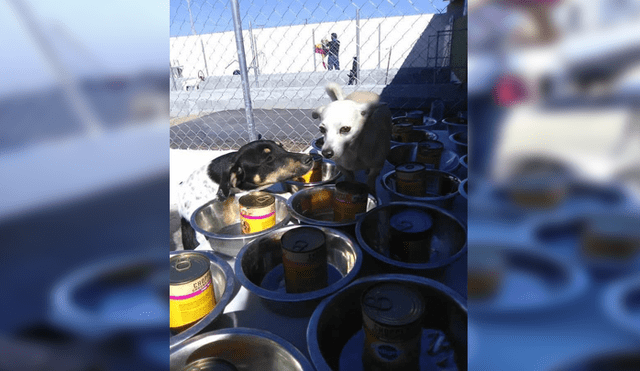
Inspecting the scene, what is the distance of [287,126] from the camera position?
4.34 meters

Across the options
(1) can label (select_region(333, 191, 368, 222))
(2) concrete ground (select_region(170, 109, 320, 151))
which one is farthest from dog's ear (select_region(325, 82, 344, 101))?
(2) concrete ground (select_region(170, 109, 320, 151))

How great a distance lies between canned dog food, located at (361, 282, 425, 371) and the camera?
0.56 m

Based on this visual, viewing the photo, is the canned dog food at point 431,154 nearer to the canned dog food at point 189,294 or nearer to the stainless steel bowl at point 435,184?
the stainless steel bowl at point 435,184

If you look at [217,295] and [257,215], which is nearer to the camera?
[217,295]

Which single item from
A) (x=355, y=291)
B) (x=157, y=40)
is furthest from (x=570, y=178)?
(x=355, y=291)

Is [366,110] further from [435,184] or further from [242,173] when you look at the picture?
[242,173]

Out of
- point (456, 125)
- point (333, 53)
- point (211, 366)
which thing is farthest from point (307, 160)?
point (333, 53)

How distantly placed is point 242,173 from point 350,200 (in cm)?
47

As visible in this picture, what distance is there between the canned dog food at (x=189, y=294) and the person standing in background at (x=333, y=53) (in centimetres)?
574

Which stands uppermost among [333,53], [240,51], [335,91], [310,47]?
[310,47]

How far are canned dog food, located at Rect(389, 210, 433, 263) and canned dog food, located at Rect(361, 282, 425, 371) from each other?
0.96ft

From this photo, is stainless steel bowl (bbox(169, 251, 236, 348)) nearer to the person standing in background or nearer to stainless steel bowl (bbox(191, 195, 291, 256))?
stainless steel bowl (bbox(191, 195, 291, 256))

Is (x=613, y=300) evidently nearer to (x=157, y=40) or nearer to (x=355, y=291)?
(x=157, y=40)

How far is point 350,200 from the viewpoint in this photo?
113cm
